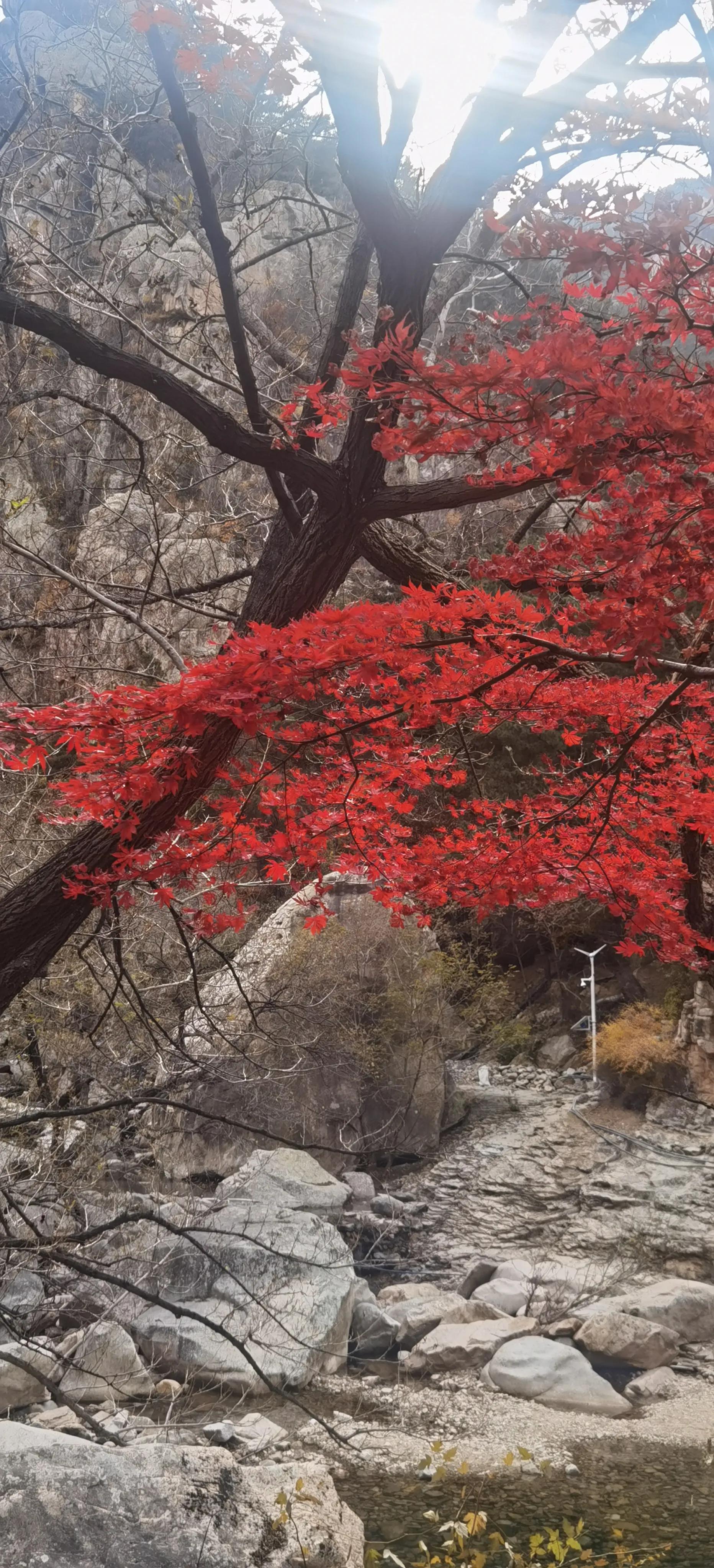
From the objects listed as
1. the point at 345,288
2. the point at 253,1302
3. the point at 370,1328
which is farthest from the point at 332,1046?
the point at 345,288

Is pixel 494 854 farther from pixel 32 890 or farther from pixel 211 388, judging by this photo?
pixel 211 388

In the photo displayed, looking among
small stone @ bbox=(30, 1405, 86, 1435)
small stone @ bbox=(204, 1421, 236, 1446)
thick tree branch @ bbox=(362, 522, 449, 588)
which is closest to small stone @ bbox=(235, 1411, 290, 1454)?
small stone @ bbox=(204, 1421, 236, 1446)

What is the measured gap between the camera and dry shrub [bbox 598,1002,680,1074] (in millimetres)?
10648

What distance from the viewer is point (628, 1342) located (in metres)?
6.20

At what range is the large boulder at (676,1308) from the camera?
257 inches

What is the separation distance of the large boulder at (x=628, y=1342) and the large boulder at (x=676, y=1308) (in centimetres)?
14

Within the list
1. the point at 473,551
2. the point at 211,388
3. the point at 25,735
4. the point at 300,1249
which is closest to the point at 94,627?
the point at 211,388

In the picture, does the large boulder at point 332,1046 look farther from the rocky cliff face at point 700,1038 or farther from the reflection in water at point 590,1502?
the reflection in water at point 590,1502

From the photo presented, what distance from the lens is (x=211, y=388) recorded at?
11.7 m

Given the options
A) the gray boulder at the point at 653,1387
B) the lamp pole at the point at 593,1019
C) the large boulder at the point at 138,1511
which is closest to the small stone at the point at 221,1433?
the large boulder at the point at 138,1511

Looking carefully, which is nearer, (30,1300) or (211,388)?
(30,1300)

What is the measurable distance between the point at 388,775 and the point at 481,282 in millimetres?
4304

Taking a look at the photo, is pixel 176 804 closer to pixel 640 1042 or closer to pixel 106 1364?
pixel 106 1364

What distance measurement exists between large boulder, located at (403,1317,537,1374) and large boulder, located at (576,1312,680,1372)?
455mm
